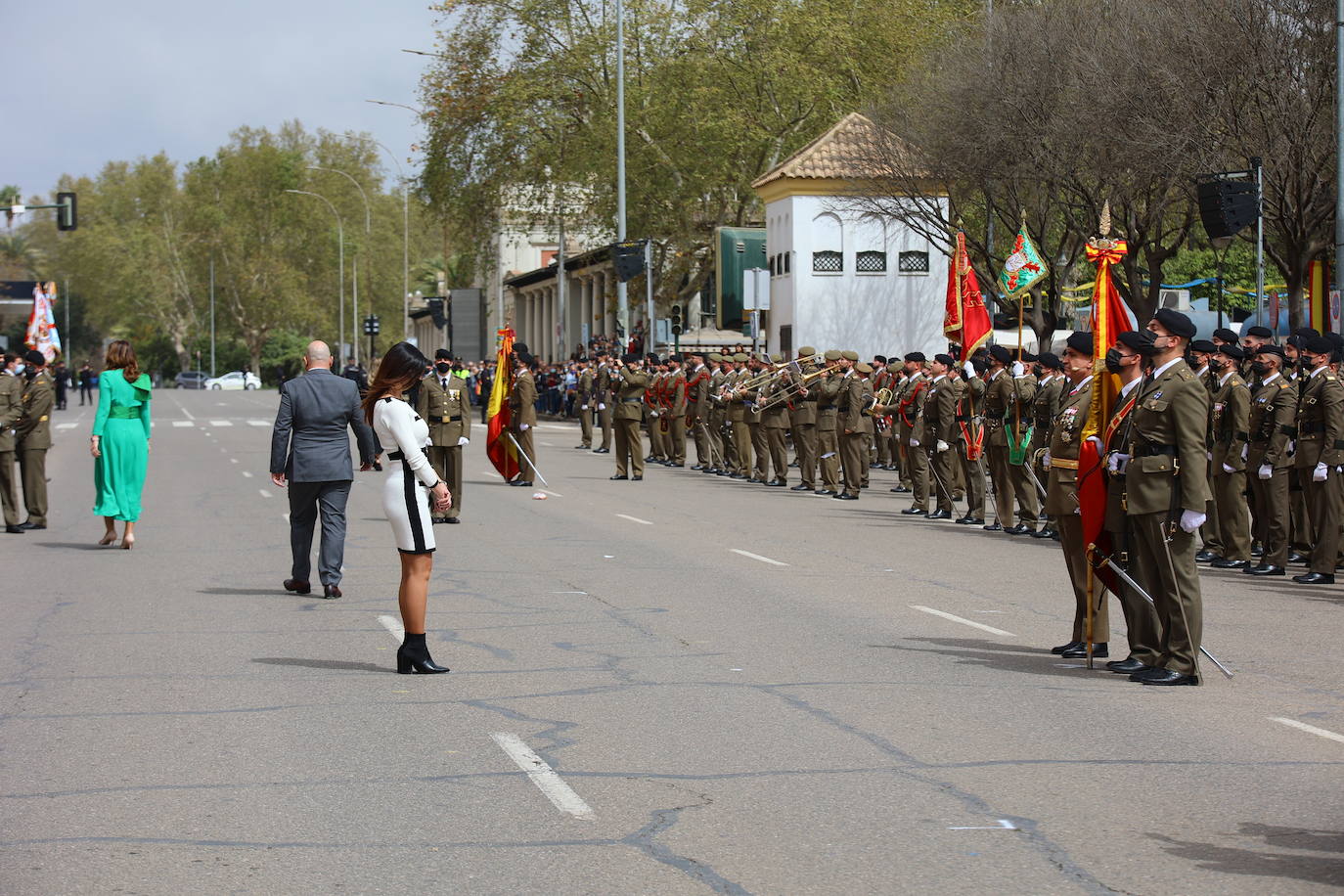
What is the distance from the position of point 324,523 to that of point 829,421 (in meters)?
12.9

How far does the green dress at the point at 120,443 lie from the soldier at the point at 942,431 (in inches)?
374

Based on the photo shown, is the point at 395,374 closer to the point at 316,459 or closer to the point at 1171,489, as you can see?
the point at 316,459

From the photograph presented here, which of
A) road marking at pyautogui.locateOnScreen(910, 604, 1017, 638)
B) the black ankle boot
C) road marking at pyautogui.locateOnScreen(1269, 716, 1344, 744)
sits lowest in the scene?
road marking at pyautogui.locateOnScreen(1269, 716, 1344, 744)

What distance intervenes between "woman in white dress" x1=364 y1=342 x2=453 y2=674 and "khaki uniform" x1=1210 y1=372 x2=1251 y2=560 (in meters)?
8.31

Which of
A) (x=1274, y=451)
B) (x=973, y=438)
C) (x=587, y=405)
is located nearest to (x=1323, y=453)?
(x=1274, y=451)

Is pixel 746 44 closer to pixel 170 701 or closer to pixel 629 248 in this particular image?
pixel 629 248

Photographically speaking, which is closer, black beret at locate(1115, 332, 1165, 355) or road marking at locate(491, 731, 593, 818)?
road marking at locate(491, 731, 593, 818)

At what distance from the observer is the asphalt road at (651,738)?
233 inches

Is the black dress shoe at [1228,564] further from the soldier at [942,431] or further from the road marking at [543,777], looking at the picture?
the road marking at [543,777]

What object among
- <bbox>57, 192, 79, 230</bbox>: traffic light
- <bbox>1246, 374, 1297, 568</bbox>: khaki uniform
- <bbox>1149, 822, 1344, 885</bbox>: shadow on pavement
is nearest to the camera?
<bbox>1149, 822, 1344, 885</bbox>: shadow on pavement

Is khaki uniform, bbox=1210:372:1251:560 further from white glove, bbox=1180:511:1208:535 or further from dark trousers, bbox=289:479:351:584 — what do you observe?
dark trousers, bbox=289:479:351:584

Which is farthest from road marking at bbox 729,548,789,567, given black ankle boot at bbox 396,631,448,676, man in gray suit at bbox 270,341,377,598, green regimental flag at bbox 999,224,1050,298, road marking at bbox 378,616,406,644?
green regimental flag at bbox 999,224,1050,298

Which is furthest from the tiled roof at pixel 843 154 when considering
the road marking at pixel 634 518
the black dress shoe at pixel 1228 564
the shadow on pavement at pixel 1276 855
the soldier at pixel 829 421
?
the shadow on pavement at pixel 1276 855

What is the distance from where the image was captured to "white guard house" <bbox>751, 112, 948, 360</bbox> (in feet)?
154
